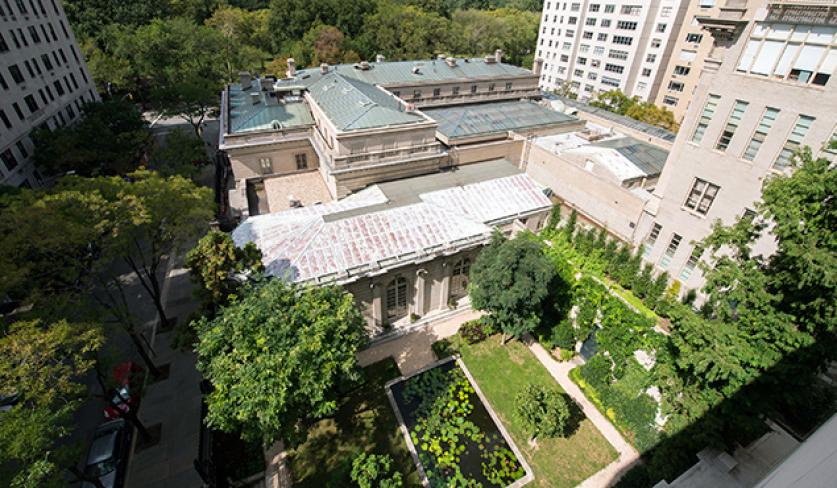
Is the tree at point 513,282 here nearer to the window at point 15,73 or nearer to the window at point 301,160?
the window at point 301,160

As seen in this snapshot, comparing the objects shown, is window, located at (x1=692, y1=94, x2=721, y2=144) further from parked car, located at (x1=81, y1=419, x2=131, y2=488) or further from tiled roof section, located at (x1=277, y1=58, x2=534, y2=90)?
parked car, located at (x1=81, y1=419, x2=131, y2=488)

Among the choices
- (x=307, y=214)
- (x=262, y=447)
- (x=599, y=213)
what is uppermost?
(x=307, y=214)

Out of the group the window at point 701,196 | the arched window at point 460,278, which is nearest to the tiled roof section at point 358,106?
the arched window at point 460,278

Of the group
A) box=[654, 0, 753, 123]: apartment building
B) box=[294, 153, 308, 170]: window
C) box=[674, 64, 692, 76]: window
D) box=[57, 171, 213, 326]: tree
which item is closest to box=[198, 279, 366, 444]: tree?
box=[57, 171, 213, 326]: tree

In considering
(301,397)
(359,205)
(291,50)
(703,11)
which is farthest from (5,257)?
(703,11)

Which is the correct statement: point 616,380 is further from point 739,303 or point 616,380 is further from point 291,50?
point 291,50

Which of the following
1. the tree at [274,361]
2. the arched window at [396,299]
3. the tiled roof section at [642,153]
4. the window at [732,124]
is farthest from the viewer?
the tiled roof section at [642,153]

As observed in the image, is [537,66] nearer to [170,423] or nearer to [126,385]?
[170,423]
